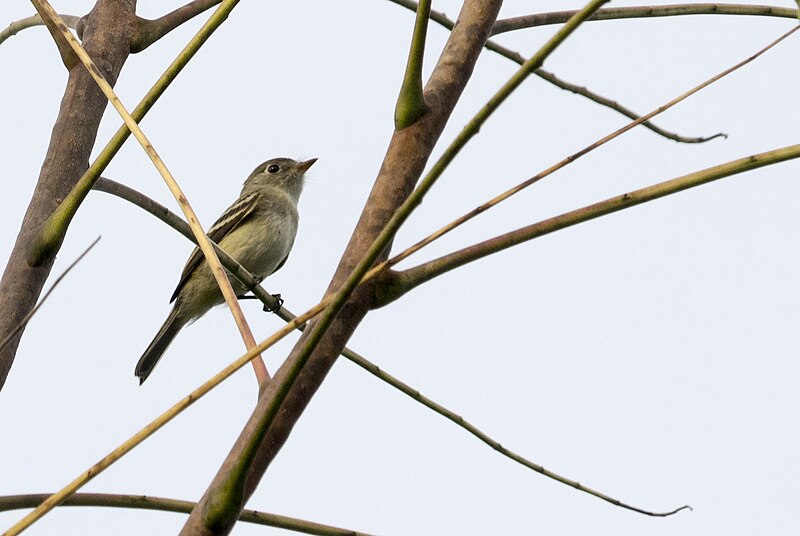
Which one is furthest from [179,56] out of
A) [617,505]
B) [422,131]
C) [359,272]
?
[617,505]

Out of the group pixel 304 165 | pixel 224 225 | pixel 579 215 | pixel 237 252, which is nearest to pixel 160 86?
pixel 579 215

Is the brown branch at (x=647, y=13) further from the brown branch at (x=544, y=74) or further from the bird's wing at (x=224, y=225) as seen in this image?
the bird's wing at (x=224, y=225)

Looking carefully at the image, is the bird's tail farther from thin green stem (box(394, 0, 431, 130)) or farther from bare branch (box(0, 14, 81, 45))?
thin green stem (box(394, 0, 431, 130))

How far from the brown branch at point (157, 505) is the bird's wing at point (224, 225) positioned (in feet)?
20.9

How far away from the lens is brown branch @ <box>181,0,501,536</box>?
1.91m

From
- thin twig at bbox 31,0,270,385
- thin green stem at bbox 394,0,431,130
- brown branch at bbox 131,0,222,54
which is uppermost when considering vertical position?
brown branch at bbox 131,0,222,54

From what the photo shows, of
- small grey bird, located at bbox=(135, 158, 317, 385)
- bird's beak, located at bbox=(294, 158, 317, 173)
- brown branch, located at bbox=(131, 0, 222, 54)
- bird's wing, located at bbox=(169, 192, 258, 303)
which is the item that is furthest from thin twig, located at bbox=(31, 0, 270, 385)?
bird's beak, located at bbox=(294, 158, 317, 173)

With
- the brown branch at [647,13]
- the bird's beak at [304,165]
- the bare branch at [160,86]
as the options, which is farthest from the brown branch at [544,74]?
the bird's beak at [304,165]

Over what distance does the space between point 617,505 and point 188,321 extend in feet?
21.9

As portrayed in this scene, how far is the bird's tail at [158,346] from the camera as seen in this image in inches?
337

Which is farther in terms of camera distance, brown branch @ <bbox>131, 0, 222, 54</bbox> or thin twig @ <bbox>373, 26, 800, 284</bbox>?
brown branch @ <bbox>131, 0, 222, 54</bbox>

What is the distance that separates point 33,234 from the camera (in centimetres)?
289

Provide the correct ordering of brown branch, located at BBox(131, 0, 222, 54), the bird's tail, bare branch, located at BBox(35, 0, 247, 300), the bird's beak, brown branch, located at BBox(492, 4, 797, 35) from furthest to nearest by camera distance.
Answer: the bird's beak < the bird's tail < brown branch, located at BBox(131, 0, 222, 54) < brown branch, located at BBox(492, 4, 797, 35) < bare branch, located at BBox(35, 0, 247, 300)

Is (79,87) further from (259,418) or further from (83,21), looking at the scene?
(259,418)
